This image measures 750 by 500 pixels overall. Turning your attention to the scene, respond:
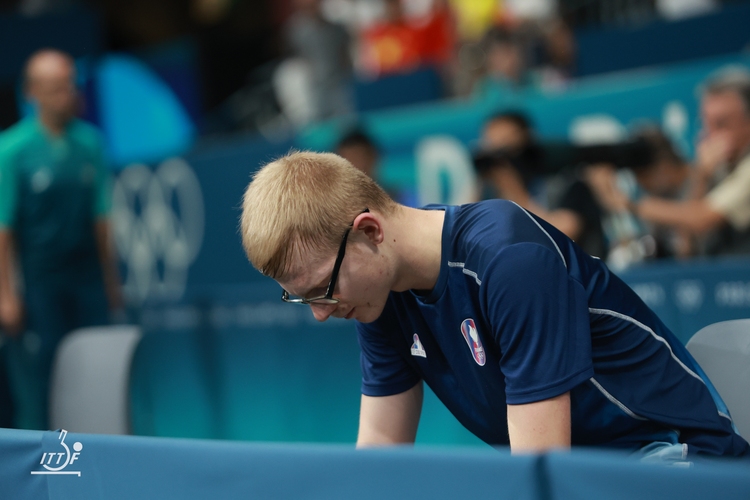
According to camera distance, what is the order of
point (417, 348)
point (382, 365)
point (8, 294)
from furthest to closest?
point (8, 294), point (382, 365), point (417, 348)

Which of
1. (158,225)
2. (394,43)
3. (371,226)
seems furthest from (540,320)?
(394,43)

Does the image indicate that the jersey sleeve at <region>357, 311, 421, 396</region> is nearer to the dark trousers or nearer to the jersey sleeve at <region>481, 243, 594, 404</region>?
the jersey sleeve at <region>481, 243, 594, 404</region>

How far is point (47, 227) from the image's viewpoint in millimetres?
4484

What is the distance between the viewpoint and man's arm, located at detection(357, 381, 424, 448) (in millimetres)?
2066

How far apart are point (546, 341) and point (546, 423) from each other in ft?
0.48

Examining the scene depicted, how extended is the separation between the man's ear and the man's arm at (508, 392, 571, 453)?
0.41 meters

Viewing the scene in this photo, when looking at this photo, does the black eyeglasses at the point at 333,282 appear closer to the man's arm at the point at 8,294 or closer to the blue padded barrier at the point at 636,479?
the blue padded barrier at the point at 636,479

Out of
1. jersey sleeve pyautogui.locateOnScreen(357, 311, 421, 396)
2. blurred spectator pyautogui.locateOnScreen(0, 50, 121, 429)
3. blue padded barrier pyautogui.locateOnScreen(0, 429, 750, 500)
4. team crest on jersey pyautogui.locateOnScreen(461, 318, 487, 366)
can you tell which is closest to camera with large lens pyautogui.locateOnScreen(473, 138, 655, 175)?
blurred spectator pyautogui.locateOnScreen(0, 50, 121, 429)

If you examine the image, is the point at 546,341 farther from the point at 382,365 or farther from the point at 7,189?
the point at 7,189

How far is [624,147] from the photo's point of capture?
164 inches

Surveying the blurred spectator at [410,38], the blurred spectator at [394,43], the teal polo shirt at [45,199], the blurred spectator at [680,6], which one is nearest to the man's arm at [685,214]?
the blurred spectator at [680,6]

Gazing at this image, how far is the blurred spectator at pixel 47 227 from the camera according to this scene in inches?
172

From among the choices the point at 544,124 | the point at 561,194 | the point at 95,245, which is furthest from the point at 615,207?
the point at 95,245

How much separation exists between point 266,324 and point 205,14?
10.0 m
